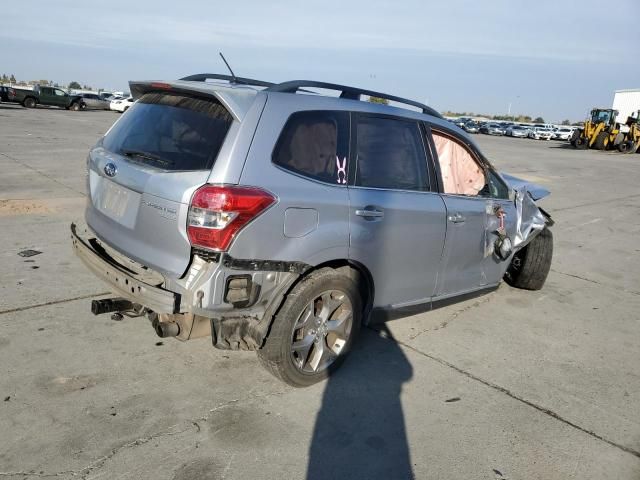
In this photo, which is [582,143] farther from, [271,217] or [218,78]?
[271,217]

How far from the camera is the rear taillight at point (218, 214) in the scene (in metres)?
2.79

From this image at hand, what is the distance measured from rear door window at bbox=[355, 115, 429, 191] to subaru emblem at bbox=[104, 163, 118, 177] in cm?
153

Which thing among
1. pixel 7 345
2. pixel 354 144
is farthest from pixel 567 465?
pixel 7 345

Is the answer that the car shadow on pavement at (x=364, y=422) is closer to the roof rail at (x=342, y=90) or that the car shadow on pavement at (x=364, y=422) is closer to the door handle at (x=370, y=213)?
the door handle at (x=370, y=213)

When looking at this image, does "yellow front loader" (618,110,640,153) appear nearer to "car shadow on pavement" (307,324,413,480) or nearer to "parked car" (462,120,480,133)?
"parked car" (462,120,480,133)

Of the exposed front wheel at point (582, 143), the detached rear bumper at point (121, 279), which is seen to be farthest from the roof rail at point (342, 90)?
the exposed front wheel at point (582, 143)

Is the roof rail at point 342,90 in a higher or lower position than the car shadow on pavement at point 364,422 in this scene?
higher

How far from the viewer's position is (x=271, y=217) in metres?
2.91

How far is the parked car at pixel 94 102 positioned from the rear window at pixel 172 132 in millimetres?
39500

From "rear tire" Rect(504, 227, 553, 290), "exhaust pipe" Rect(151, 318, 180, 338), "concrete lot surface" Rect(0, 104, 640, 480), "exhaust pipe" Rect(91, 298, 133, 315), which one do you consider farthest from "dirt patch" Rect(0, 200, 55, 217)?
"rear tire" Rect(504, 227, 553, 290)

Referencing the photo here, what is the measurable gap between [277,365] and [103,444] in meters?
1.03

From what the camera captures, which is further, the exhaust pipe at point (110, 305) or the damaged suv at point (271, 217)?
the exhaust pipe at point (110, 305)

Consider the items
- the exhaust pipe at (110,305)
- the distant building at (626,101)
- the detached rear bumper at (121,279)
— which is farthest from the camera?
the distant building at (626,101)

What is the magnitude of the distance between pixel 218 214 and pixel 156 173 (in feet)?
1.72
